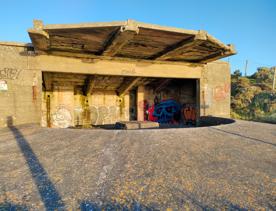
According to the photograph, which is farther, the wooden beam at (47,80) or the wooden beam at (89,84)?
the wooden beam at (89,84)

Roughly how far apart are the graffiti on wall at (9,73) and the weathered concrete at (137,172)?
355cm

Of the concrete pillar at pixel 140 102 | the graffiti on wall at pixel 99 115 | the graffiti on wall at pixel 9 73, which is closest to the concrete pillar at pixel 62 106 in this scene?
the graffiti on wall at pixel 99 115

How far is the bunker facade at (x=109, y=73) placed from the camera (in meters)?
6.77

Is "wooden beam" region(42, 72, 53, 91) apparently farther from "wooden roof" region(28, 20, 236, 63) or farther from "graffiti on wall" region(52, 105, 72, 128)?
"wooden roof" region(28, 20, 236, 63)

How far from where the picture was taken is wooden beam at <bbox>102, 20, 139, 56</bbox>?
19.2 feet

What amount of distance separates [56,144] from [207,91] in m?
9.68

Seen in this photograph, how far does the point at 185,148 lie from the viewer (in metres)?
4.62

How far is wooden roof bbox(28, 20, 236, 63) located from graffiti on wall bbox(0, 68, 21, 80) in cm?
138

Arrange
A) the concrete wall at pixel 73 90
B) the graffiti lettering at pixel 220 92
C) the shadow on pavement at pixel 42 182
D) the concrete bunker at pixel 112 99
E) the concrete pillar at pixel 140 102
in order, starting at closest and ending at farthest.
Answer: the shadow on pavement at pixel 42 182
the concrete wall at pixel 73 90
the graffiti lettering at pixel 220 92
the concrete bunker at pixel 112 99
the concrete pillar at pixel 140 102

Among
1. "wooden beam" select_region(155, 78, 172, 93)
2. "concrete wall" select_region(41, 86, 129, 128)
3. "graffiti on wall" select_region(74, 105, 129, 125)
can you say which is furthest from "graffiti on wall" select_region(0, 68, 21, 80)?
"wooden beam" select_region(155, 78, 172, 93)

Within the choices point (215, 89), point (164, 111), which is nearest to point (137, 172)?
point (215, 89)

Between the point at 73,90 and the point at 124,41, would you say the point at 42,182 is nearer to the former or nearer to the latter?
the point at 124,41

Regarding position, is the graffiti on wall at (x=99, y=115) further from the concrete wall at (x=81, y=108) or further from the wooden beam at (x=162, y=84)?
the wooden beam at (x=162, y=84)

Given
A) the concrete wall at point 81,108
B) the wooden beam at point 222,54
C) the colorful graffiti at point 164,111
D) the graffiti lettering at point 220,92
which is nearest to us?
the wooden beam at point 222,54
